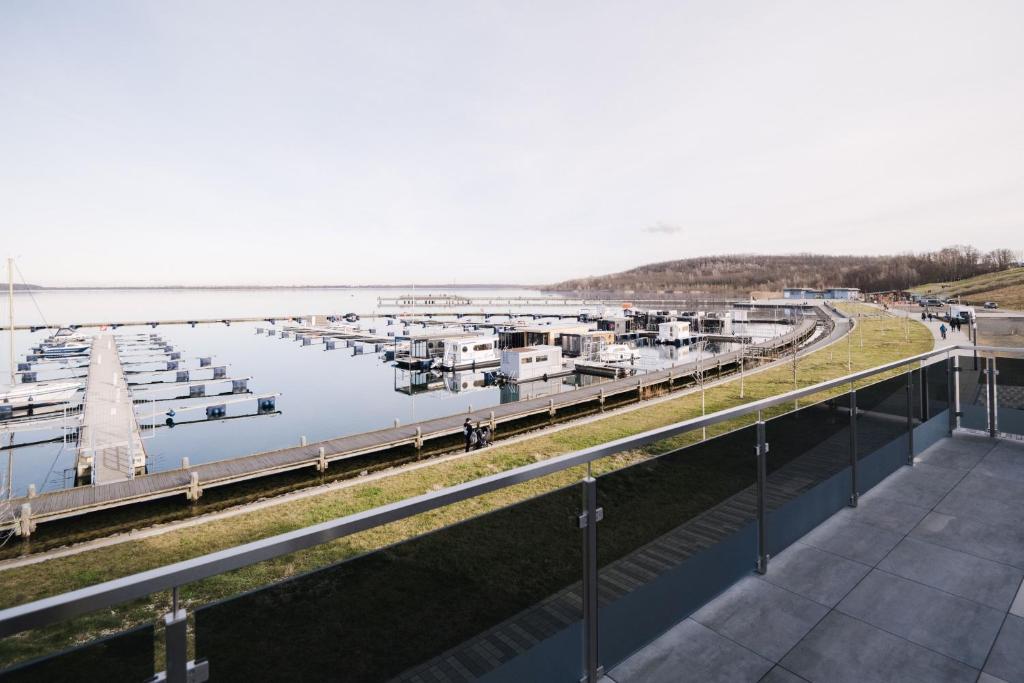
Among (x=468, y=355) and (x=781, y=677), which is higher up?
(x=781, y=677)

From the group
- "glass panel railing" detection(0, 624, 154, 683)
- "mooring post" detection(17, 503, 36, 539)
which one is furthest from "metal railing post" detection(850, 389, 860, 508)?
"mooring post" detection(17, 503, 36, 539)

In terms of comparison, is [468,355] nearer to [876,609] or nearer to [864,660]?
[876,609]

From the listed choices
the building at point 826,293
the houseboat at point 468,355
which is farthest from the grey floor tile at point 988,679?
the building at point 826,293

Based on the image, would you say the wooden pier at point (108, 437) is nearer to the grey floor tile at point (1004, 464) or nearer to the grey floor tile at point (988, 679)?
the grey floor tile at point (988, 679)

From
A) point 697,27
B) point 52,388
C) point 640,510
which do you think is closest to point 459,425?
point 697,27

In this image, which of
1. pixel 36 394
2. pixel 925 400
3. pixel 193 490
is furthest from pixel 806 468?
pixel 36 394

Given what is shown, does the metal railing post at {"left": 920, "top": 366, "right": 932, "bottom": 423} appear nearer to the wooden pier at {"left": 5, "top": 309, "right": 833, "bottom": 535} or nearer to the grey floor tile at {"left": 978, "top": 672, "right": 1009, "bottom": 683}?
the grey floor tile at {"left": 978, "top": 672, "right": 1009, "bottom": 683}
